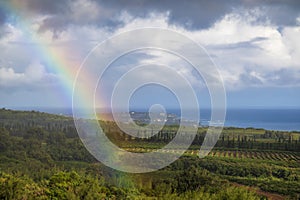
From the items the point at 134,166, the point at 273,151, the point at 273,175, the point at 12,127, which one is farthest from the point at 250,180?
the point at 12,127

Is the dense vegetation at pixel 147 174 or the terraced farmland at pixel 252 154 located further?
the terraced farmland at pixel 252 154

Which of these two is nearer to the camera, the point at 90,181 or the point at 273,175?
the point at 90,181

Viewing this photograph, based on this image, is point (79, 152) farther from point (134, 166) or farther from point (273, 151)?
point (273, 151)

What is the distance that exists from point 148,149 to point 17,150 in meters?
22.7

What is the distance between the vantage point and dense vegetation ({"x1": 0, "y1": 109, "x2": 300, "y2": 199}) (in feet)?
72.8

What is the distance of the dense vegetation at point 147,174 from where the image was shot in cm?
2220

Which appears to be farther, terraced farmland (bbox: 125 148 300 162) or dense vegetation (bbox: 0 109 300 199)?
terraced farmland (bbox: 125 148 300 162)

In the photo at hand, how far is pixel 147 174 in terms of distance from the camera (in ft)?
168

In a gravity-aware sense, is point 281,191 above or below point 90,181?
below

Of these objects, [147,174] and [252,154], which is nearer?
[147,174]

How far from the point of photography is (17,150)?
68562 mm

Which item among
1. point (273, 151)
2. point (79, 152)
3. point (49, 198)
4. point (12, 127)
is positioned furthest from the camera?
point (12, 127)

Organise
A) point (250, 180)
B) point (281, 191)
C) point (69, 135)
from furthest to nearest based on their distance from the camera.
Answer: point (69, 135) → point (250, 180) → point (281, 191)

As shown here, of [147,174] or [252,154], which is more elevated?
[252,154]
